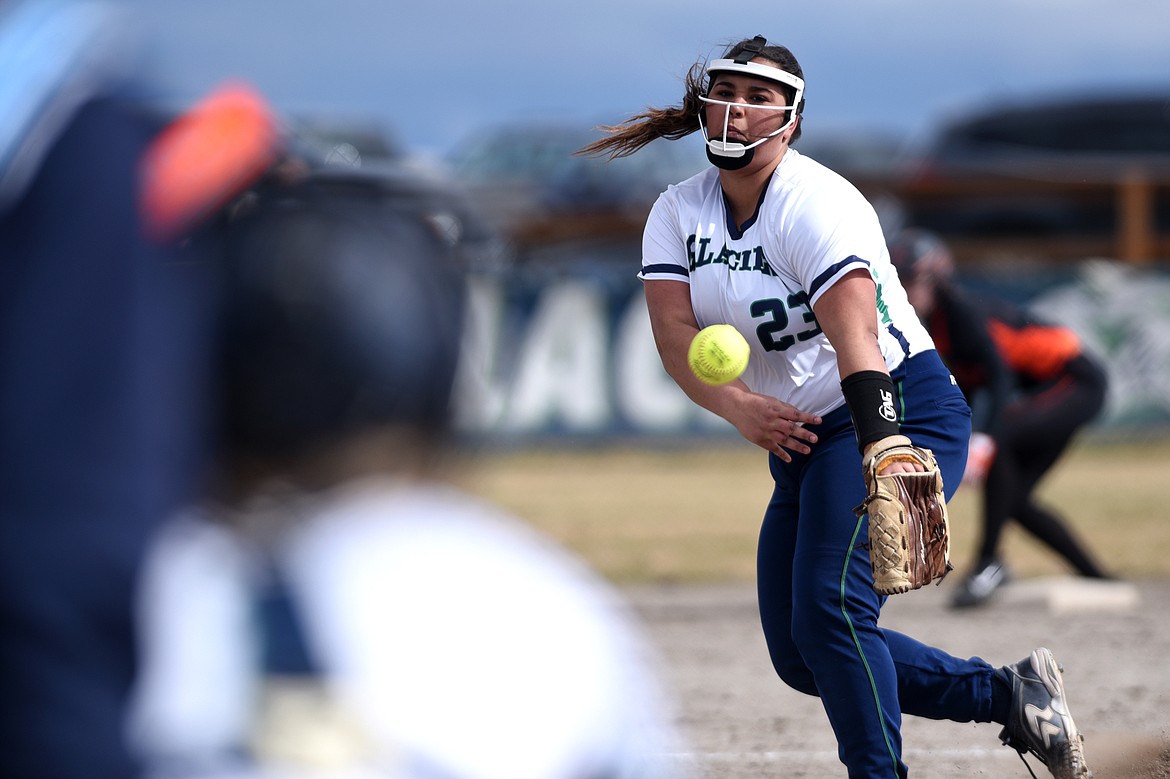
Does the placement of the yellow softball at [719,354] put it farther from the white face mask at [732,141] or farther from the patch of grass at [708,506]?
the patch of grass at [708,506]

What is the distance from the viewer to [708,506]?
39.5 ft

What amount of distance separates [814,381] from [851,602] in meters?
0.59

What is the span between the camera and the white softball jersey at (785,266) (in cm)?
338

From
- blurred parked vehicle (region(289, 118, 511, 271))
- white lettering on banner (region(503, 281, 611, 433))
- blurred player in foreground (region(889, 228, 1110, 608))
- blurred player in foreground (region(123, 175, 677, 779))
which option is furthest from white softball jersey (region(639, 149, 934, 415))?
white lettering on banner (region(503, 281, 611, 433))

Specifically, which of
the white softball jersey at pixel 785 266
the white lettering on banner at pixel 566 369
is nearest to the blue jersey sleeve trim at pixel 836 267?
the white softball jersey at pixel 785 266

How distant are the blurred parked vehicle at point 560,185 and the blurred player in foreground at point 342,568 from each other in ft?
49.5

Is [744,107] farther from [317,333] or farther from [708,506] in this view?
[708,506]

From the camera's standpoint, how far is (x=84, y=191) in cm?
116

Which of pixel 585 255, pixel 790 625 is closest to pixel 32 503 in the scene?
pixel 790 625

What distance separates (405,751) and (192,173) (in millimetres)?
533

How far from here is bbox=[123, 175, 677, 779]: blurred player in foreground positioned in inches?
46.8

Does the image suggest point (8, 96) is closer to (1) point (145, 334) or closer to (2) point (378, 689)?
(1) point (145, 334)

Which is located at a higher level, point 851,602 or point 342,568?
point 342,568

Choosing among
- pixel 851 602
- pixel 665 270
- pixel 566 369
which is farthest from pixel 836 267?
pixel 566 369
